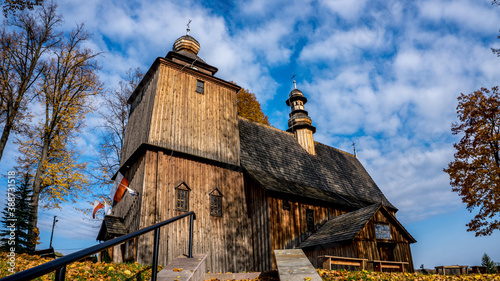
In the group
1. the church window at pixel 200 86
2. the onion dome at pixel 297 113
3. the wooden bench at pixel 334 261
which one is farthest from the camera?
the onion dome at pixel 297 113

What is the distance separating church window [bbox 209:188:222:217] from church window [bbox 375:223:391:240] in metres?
7.87

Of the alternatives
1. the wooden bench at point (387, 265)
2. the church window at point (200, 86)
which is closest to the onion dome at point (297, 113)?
the church window at point (200, 86)

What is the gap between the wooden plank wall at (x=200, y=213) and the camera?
1365 cm

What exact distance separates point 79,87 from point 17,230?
8459mm

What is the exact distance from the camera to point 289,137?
24.4 metres

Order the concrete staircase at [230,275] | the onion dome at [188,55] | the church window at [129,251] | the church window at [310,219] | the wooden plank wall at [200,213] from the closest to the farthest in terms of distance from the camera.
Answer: the concrete staircase at [230,275]
the church window at [129,251]
the wooden plank wall at [200,213]
the onion dome at [188,55]
the church window at [310,219]

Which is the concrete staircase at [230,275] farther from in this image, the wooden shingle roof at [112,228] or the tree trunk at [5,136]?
the tree trunk at [5,136]

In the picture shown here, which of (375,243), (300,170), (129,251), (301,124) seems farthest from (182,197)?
(301,124)

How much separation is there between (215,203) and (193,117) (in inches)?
173

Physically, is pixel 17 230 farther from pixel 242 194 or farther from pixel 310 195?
pixel 310 195

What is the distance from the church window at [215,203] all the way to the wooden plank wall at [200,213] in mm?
180

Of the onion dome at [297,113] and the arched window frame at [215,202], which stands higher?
the onion dome at [297,113]

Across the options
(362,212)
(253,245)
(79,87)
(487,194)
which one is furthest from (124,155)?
(487,194)

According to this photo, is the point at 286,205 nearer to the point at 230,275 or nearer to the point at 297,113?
the point at 230,275
